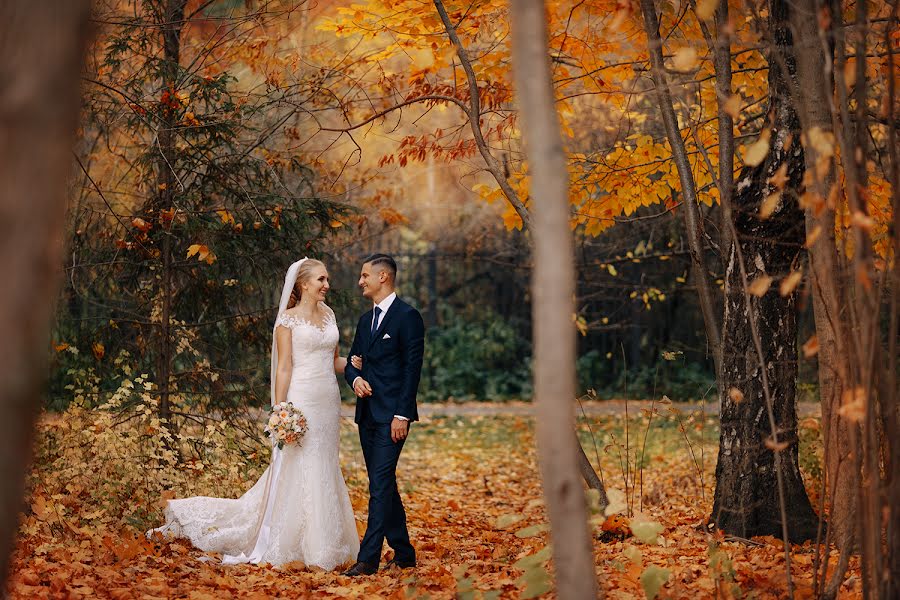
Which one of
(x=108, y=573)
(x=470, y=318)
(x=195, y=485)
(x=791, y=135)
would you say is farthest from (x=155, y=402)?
(x=470, y=318)

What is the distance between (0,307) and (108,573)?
373 centimetres

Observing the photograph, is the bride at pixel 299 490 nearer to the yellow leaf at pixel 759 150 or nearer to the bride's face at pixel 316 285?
the bride's face at pixel 316 285

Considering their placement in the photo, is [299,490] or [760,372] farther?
[299,490]

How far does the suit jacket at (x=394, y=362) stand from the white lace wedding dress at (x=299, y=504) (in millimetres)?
507

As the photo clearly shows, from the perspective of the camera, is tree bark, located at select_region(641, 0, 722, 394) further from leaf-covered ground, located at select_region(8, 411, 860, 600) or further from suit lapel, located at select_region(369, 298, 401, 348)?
suit lapel, located at select_region(369, 298, 401, 348)

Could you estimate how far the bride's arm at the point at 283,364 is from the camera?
645cm

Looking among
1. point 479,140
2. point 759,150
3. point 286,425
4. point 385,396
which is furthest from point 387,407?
Answer: point 759,150

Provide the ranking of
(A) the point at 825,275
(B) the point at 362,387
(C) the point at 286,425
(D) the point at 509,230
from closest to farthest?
(A) the point at 825,275, (B) the point at 362,387, (C) the point at 286,425, (D) the point at 509,230

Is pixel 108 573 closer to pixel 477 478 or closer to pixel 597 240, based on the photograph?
pixel 477 478

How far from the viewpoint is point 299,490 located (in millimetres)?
6348

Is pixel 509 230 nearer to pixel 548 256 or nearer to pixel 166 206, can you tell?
pixel 166 206

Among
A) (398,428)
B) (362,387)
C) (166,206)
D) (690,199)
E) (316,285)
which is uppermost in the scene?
(166,206)

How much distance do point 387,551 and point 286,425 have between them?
1.37 metres

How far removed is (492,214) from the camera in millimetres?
19703
